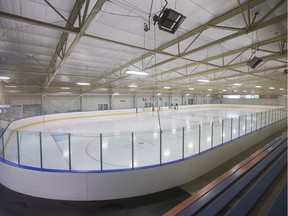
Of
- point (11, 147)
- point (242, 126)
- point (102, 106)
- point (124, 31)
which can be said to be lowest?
point (11, 147)

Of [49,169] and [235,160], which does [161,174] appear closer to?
[49,169]

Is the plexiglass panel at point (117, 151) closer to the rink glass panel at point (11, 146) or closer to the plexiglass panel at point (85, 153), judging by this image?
the plexiglass panel at point (85, 153)

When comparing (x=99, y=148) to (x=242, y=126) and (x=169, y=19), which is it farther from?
(x=242, y=126)

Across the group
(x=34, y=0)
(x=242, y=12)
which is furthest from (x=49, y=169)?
(x=242, y=12)

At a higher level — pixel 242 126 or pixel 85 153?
pixel 242 126

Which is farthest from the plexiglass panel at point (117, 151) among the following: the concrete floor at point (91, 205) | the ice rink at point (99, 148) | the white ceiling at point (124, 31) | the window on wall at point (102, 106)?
the window on wall at point (102, 106)

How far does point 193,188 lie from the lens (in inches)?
148

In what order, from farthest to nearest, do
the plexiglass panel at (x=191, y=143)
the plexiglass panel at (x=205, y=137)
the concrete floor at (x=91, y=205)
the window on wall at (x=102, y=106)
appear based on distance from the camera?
the window on wall at (x=102, y=106) → the plexiglass panel at (x=205, y=137) → the plexiglass panel at (x=191, y=143) → the concrete floor at (x=91, y=205)

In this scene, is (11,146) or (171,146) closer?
(11,146)

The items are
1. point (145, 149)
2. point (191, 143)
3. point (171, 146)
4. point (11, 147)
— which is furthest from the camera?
point (191, 143)

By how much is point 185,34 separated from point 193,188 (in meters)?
5.00

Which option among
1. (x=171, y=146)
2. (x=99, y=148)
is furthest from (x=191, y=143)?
(x=99, y=148)

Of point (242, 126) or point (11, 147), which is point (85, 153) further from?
point (242, 126)

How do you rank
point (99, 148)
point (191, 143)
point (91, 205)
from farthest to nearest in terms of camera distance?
point (191, 143)
point (99, 148)
point (91, 205)
